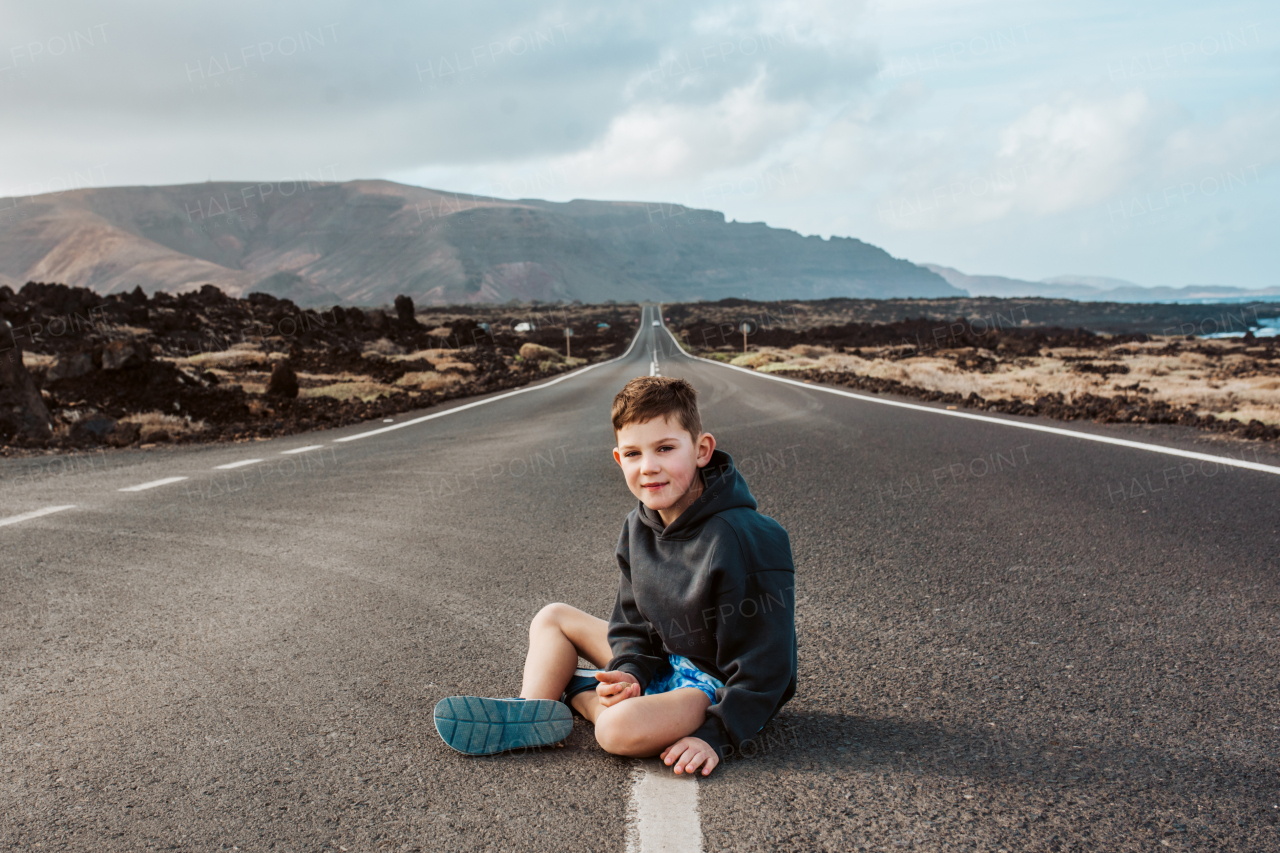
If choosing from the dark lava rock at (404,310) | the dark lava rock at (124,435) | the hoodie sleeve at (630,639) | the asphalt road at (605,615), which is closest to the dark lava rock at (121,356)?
the dark lava rock at (124,435)

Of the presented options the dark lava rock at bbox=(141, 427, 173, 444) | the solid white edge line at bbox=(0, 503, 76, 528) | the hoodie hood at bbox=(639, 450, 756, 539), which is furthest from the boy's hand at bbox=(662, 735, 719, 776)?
the dark lava rock at bbox=(141, 427, 173, 444)

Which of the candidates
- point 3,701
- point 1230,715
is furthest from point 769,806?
point 3,701

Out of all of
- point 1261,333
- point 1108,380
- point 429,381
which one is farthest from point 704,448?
point 1261,333

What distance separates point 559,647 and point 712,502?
2.51 ft

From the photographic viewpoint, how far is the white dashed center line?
1.90 metres

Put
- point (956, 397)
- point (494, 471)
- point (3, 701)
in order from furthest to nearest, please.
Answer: point (956, 397), point (494, 471), point (3, 701)

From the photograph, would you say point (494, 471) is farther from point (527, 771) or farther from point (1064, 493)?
point (527, 771)

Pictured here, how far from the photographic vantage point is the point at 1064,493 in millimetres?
5711

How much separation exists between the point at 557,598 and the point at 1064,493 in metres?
3.87

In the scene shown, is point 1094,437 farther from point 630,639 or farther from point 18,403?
point 18,403

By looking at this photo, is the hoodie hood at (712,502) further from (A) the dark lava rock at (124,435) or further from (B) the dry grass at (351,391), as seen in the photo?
(B) the dry grass at (351,391)

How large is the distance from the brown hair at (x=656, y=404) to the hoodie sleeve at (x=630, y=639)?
45 centimetres

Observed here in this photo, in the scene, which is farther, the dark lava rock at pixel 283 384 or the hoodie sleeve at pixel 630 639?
the dark lava rock at pixel 283 384

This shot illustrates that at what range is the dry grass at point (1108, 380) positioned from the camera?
14.2m
